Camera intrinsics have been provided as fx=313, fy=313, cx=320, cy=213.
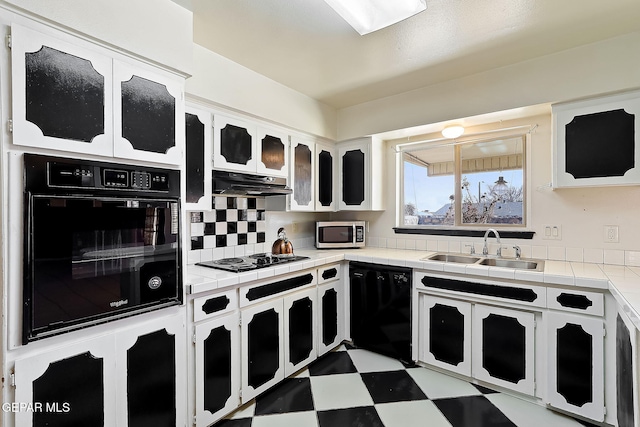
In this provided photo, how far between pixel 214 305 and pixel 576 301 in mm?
2207

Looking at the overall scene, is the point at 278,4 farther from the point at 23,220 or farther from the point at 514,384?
the point at 514,384

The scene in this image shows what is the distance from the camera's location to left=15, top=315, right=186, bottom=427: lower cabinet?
1229mm

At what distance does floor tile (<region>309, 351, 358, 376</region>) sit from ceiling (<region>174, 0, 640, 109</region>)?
241cm

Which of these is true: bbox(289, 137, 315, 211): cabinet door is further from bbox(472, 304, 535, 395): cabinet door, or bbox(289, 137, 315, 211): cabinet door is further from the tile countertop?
bbox(472, 304, 535, 395): cabinet door

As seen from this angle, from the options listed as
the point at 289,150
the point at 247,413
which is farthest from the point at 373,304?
the point at 289,150

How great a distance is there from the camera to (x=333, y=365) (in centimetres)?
263

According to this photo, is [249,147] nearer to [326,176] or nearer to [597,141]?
[326,176]

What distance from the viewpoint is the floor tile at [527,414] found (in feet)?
6.24

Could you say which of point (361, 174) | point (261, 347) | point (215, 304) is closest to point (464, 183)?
point (361, 174)

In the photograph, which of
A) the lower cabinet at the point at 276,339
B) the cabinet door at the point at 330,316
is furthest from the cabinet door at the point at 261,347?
the cabinet door at the point at 330,316

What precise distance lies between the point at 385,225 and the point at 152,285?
247 cm

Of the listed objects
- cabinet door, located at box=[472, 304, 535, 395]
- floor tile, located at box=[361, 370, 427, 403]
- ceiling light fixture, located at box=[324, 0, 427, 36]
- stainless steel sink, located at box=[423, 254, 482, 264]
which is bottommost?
floor tile, located at box=[361, 370, 427, 403]

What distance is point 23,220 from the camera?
3.90ft

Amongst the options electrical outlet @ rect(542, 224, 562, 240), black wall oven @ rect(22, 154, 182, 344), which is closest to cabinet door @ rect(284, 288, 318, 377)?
black wall oven @ rect(22, 154, 182, 344)
